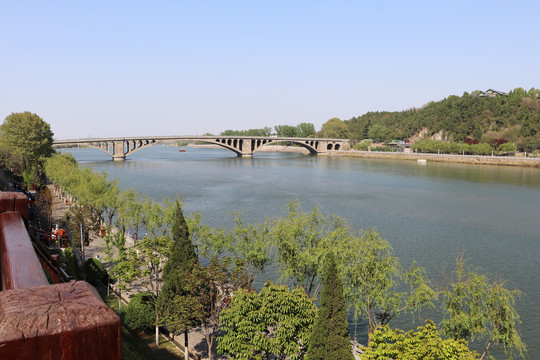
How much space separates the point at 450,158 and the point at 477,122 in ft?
108

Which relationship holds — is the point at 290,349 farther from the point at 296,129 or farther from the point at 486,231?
the point at 296,129

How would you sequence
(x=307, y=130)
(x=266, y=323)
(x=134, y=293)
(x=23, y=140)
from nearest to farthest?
(x=266, y=323), (x=134, y=293), (x=23, y=140), (x=307, y=130)

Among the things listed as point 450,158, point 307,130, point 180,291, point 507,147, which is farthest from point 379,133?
point 180,291

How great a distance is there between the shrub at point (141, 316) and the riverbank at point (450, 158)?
10049 centimetres

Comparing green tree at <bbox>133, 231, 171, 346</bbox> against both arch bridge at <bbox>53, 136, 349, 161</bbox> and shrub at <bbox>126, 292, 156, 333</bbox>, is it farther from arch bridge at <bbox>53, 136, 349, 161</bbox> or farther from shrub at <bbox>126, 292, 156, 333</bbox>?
arch bridge at <bbox>53, 136, 349, 161</bbox>

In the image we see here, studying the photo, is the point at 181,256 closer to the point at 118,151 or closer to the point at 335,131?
the point at 118,151

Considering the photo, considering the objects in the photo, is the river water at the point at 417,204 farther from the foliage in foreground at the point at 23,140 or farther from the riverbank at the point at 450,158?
the foliage in foreground at the point at 23,140

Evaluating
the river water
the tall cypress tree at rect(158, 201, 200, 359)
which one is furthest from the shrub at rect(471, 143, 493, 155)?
the tall cypress tree at rect(158, 201, 200, 359)

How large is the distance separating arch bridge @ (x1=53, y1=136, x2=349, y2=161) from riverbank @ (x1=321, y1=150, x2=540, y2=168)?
17.6 feet

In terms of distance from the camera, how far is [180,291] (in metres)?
17.3

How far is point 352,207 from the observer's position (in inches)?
1900

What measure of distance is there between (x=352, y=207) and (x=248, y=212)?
12806mm

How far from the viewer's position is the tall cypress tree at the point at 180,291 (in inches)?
636

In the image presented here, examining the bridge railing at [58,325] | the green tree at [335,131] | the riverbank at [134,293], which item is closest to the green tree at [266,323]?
the riverbank at [134,293]
